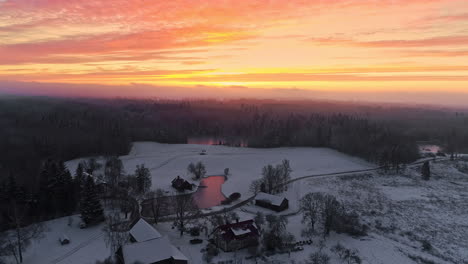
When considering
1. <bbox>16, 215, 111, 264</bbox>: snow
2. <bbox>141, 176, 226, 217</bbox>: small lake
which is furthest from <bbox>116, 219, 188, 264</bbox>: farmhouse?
<bbox>141, 176, 226, 217</bbox>: small lake

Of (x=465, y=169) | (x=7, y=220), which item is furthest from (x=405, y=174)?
(x=7, y=220)

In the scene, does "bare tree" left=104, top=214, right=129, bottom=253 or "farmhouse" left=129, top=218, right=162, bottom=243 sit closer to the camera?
"bare tree" left=104, top=214, right=129, bottom=253

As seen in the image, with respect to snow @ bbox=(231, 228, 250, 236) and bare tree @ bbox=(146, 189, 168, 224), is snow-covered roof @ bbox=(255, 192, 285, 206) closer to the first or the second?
snow @ bbox=(231, 228, 250, 236)

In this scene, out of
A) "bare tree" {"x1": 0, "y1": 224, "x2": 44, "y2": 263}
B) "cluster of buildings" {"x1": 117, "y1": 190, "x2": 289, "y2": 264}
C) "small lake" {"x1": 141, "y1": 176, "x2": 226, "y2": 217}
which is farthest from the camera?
"small lake" {"x1": 141, "y1": 176, "x2": 226, "y2": 217}

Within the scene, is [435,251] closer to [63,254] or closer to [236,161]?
[63,254]

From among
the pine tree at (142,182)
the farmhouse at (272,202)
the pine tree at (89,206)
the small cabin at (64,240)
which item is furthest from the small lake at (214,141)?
the small cabin at (64,240)

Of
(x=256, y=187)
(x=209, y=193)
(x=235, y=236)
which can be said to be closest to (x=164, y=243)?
(x=235, y=236)

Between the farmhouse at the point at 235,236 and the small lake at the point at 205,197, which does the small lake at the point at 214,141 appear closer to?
the small lake at the point at 205,197
